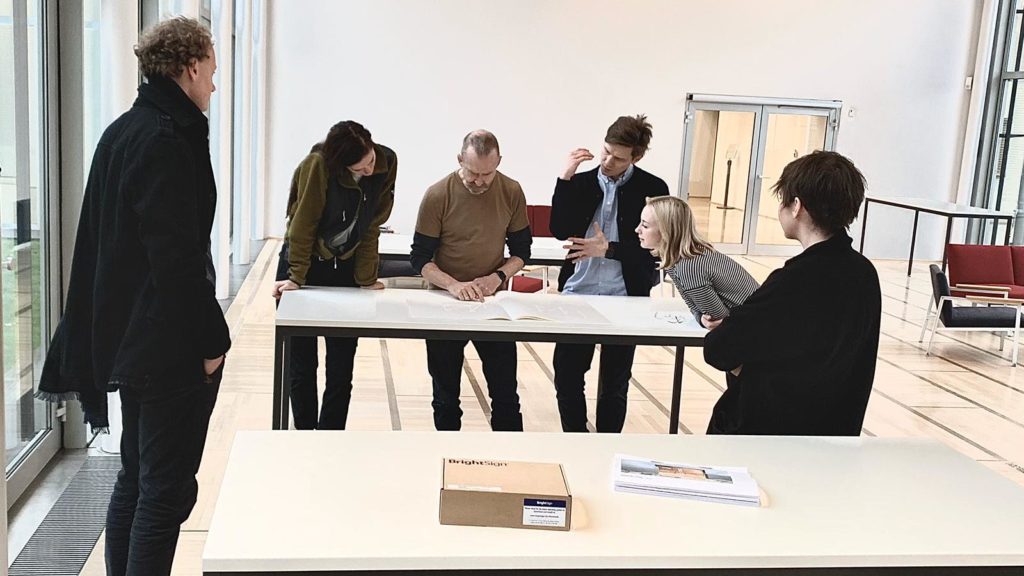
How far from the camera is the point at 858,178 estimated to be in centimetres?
251

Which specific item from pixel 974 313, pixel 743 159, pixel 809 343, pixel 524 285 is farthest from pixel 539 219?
pixel 809 343

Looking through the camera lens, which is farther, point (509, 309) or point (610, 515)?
point (509, 309)

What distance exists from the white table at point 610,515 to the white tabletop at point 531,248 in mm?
3859

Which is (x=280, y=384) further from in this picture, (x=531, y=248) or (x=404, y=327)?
(x=531, y=248)

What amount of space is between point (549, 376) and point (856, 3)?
8.89m

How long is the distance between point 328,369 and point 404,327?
0.63 m

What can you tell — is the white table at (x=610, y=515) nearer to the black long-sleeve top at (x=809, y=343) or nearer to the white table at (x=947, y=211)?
the black long-sleeve top at (x=809, y=343)

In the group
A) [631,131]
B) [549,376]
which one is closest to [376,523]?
[631,131]

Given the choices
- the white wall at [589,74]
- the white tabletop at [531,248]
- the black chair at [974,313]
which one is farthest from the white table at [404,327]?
the white wall at [589,74]

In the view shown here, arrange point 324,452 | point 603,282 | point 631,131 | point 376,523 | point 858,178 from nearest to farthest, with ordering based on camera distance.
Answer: point 376,523, point 324,452, point 858,178, point 631,131, point 603,282

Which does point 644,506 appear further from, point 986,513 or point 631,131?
point 631,131

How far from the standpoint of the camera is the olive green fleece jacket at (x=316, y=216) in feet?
12.3

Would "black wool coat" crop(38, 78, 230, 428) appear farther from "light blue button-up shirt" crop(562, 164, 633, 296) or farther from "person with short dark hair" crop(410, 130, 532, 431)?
"light blue button-up shirt" crop(562, 164, 633, 296)

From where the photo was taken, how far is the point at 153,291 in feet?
7.70
